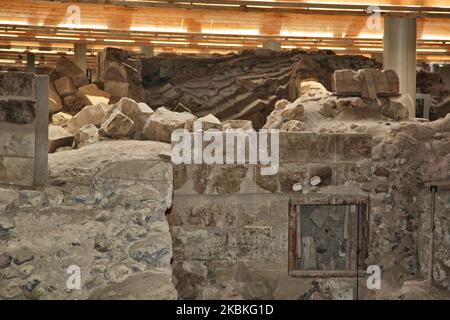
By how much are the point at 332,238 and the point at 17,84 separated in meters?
3.93

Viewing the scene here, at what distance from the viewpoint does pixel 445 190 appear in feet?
23.2

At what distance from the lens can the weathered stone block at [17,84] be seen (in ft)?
16.0

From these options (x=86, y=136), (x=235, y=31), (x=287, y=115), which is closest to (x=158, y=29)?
(x=235, y=31)

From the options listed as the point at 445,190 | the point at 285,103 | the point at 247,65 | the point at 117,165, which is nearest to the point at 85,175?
the point at 117,165

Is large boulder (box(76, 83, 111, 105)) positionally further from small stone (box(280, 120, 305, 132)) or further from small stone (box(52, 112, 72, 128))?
small stone (box(280, 120, 305, 132))

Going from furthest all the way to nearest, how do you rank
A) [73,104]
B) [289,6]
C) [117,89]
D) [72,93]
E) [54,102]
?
[117,89]
[72,93]
[73,104]
[54,102]
[289,6]

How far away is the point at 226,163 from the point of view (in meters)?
6.86

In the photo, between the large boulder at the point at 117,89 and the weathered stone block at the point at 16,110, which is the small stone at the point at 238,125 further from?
the large boulder at the point at 117,89

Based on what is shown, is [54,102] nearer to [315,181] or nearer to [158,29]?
[158,29]

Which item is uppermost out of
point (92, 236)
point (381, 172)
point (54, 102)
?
point (54, 102)

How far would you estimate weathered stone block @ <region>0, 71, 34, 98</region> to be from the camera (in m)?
4.87

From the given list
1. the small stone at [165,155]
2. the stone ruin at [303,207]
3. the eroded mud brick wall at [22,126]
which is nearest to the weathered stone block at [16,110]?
the eroded mud brick wall at [22,126]

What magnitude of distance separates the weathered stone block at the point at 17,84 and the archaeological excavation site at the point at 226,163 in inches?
0.4

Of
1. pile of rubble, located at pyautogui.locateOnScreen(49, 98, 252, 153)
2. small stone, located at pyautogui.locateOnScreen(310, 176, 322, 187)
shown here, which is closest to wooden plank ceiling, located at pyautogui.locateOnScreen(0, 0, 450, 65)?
pile of rubble, located at pyautogui.locateOnScreen(49, 98, 252, 153)
